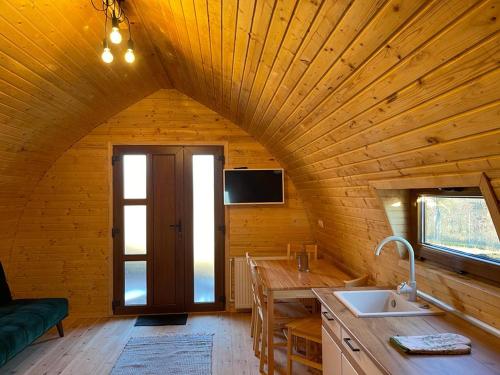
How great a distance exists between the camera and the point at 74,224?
4465mm

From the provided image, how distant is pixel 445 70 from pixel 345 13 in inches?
15.3

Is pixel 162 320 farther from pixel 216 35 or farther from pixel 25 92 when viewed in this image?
pixel 216 35

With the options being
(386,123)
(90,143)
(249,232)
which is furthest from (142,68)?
(386,123)

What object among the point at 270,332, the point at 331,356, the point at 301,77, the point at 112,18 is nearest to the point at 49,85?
the point at 112,18

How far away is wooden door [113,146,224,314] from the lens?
4.53m

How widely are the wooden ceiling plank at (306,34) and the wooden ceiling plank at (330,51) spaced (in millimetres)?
21

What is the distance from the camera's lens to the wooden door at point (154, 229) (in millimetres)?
4531

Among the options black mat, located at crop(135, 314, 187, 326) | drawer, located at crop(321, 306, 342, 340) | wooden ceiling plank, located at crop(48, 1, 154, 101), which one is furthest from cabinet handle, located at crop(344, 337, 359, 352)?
black mat, located at crop(135, 314, 187, 326)

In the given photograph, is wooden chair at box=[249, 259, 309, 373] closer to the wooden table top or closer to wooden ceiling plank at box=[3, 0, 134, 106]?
the wooden table top

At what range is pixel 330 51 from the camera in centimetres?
156

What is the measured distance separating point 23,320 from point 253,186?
2659 mm

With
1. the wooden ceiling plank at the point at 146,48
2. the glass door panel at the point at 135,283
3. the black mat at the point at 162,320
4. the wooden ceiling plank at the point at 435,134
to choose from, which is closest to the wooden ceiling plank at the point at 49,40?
the wooden ceiling plank at the point at 146,48

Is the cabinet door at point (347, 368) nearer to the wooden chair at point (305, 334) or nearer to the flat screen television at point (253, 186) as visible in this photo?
the wooden chair at point (305, 334)

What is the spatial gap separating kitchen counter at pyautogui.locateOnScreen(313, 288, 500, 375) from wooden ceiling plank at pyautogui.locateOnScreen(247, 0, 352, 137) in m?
1.30
